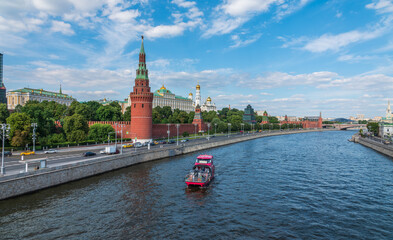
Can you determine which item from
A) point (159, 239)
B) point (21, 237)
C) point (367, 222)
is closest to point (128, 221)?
point (159, 239)

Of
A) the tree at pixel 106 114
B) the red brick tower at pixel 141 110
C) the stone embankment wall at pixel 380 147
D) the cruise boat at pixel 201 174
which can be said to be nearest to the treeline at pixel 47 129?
the red brick tower at pixel 141 110

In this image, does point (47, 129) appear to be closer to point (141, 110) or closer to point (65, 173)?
point (141, 110)

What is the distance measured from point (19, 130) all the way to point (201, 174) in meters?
37.8

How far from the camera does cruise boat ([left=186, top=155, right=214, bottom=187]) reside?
3068 cm

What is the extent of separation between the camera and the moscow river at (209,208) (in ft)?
62.5

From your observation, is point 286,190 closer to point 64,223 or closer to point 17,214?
point 64,223

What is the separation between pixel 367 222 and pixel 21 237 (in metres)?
28.2

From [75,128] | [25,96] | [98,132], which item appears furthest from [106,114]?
[25,96]

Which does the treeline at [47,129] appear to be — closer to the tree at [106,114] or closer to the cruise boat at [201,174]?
the tree at [106,114]

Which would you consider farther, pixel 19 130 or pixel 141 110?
pixel 141 110

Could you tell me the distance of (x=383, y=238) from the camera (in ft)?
61.0

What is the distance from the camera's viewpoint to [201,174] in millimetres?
31766

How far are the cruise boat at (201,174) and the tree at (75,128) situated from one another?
3317cm

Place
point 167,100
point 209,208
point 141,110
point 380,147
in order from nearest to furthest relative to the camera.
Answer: point 209,208 < point 380,147 < point 141,110 < point 167,100
